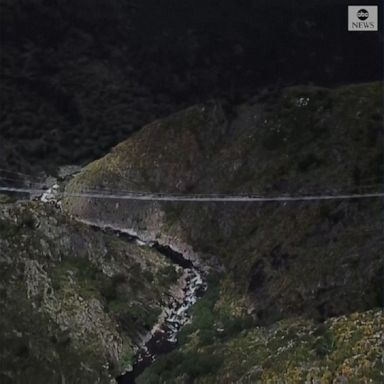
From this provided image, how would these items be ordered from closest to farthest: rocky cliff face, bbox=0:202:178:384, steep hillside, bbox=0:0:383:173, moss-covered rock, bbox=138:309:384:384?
1. moss-covered rock, bbox=138:309:384:384
2. rocky cliff face, bbox=0:202:178:384
3. steep hillside, bbox=0:0:383:173

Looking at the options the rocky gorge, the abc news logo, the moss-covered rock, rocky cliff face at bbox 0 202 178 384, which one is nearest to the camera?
the moss-covered rock

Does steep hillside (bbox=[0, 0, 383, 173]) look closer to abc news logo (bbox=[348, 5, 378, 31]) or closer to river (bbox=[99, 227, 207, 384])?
river (bbox=[99, 227, 207, 384])

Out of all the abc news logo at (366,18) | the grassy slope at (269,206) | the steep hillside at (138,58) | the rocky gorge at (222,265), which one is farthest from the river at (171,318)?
the steep hillside at (138,58)

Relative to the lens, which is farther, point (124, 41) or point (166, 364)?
point (124, 41)

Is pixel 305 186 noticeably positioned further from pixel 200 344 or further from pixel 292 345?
pixel 292 345

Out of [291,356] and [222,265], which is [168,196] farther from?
[291,356]

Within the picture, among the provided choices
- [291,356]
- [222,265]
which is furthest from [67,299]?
[222,265]

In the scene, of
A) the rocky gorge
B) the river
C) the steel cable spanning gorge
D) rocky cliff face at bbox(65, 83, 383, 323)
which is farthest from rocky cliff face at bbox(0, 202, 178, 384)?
the steel cable spanning gorge

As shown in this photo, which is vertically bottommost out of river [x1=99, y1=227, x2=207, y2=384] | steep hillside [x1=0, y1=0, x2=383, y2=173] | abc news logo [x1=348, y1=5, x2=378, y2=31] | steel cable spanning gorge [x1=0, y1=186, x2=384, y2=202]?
river [x1=99, y1=227, x2=207, y2=384]

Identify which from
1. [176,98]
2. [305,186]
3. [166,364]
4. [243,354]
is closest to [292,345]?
[243,354]
